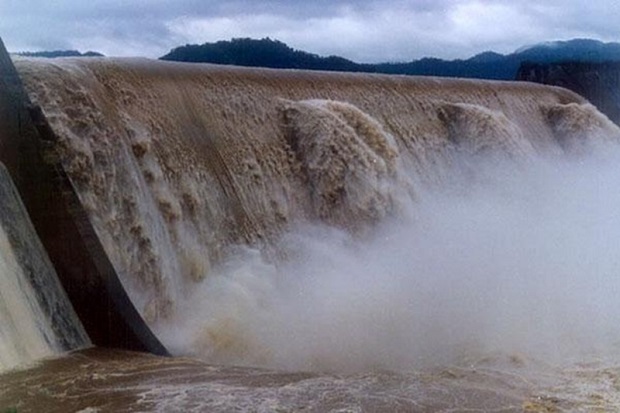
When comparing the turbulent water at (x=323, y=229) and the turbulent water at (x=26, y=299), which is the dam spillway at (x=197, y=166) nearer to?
the turbulent water at (x=323, y=229)

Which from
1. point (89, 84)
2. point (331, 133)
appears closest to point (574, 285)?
point (331, 133)

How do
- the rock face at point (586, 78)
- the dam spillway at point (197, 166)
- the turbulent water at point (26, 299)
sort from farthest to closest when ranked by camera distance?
the rock face at point (586, 78) → the dam spillway at point (197, 166) → the turbulent water at point (26, 299)

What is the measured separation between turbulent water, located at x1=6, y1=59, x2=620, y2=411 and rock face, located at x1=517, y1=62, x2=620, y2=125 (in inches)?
482

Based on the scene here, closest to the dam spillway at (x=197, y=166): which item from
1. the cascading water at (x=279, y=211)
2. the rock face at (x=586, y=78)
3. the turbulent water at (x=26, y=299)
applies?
the cascading water at (x=279, y=211)

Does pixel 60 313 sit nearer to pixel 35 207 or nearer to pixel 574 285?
pixel 35 207

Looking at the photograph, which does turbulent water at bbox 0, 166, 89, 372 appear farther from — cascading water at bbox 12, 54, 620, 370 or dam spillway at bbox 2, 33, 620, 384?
cascading water at bbox 12, 54, 620, 370

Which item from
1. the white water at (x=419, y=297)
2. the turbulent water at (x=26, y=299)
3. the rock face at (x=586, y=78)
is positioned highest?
the rock face at (x=586, y=78)

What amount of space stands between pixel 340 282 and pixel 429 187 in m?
3.65

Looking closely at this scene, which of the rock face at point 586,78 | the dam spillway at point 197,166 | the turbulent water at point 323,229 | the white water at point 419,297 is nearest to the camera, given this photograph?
the dam spillway at point 197,166

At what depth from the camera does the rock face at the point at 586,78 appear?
26.0 meters

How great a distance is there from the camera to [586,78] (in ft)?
87.9

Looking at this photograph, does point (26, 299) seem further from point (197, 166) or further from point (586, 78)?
point (586, 78)

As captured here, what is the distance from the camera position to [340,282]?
9.93 m

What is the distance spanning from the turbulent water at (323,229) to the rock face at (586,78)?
12253mm
